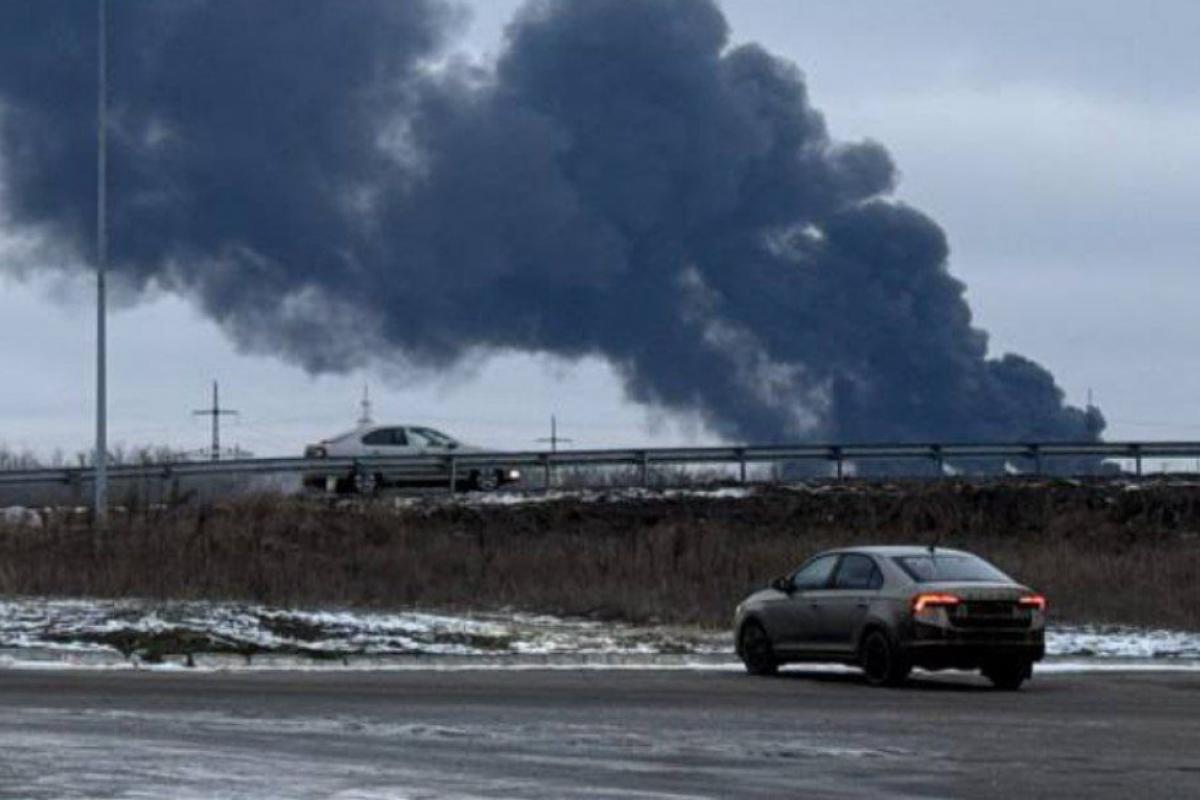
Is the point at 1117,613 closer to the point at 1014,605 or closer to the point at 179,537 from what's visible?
the point at 1014,605

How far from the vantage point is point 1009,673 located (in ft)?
91.9

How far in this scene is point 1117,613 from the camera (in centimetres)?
4028

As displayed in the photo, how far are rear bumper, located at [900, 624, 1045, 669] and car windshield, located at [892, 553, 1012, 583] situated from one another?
84 cm

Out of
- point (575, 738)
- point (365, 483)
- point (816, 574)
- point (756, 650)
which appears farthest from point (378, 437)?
point (575, 738)

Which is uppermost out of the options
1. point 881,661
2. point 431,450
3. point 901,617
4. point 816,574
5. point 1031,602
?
point 431,450

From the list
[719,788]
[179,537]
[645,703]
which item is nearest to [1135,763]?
[719,788]

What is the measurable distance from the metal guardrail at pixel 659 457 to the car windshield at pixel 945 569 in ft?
85.1

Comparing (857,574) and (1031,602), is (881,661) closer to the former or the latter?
(857,574)

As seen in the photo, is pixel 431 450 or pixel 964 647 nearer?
pixel 964 647

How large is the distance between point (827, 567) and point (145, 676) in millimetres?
8076

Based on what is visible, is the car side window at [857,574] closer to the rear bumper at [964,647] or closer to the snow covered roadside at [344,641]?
the rear bumper at [964,647]

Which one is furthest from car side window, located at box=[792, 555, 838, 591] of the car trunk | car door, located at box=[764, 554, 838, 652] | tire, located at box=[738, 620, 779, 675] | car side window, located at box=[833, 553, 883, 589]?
the car trunk

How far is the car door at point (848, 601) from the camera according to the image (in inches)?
1127

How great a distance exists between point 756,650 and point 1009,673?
3463 mm
